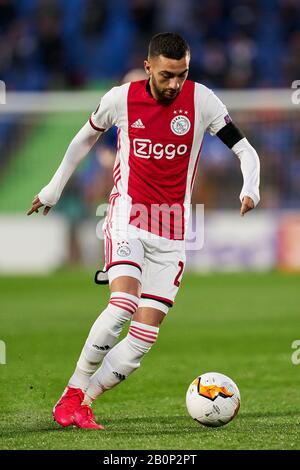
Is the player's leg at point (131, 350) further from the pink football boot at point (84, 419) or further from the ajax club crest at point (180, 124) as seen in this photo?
the ajax club crest at point (180, 124)

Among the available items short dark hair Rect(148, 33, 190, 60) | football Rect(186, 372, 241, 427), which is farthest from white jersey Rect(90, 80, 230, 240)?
football Rect(186, 372, 241, 427)

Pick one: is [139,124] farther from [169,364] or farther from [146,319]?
[169,364]

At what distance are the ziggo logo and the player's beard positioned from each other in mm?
265

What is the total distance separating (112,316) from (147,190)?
33.2 inches

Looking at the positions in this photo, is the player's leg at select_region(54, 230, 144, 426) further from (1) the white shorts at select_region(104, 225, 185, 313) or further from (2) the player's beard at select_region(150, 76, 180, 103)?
(2) the player's beard at select_region(150, 76, 180, 103)

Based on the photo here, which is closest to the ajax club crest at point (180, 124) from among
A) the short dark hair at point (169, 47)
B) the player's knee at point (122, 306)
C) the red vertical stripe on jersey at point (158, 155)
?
the red vertical stripe on jersey at point (158, 155)

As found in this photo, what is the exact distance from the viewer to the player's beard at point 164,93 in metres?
6.29

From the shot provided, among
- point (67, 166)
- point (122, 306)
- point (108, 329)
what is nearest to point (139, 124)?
point (67, 166)

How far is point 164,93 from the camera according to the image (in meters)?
6.33

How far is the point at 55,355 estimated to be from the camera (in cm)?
962

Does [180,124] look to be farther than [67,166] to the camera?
No

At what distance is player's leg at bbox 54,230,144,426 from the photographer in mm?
6160

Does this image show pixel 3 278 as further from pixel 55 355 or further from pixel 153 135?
pixel 153 135

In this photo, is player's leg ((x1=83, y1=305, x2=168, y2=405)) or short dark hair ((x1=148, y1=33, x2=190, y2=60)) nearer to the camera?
short dark hair ((x1=148, y1=33, x2=190, y2=60))
